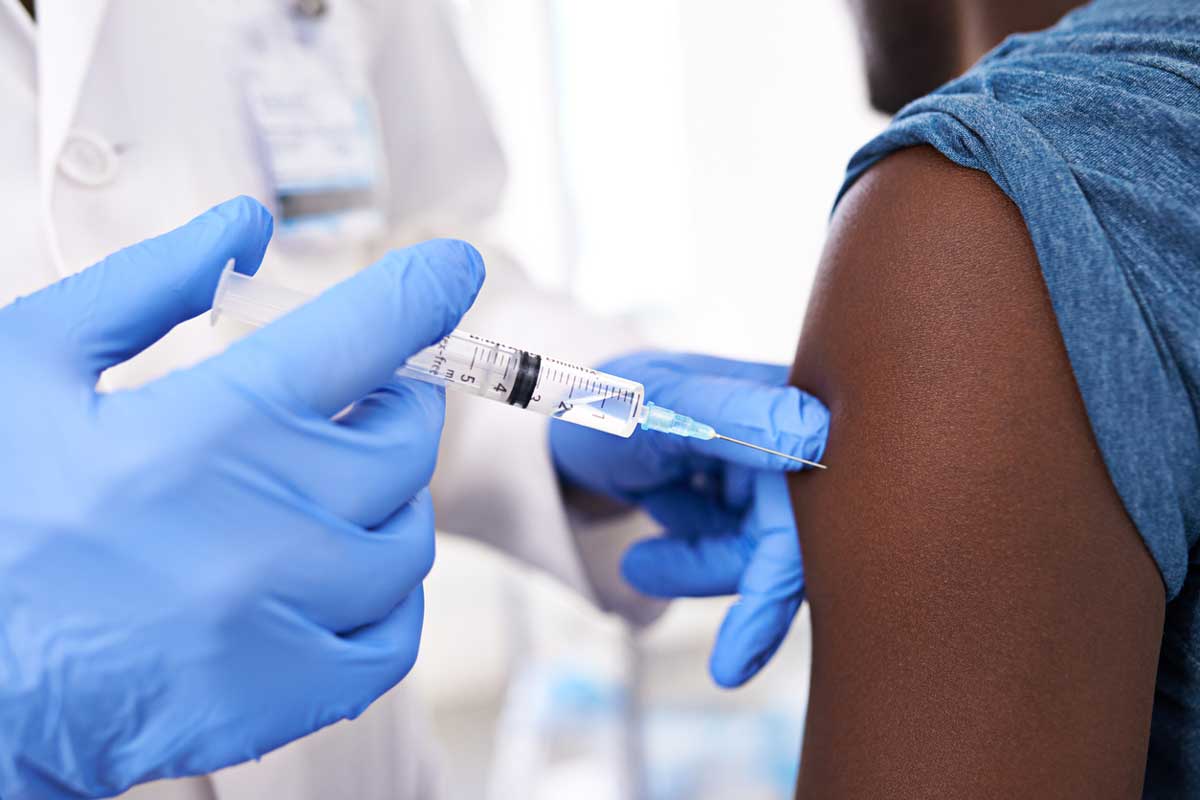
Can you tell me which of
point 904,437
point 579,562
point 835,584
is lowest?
point 579,562

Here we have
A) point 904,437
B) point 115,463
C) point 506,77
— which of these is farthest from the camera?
point 506,77

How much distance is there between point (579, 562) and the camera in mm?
1178

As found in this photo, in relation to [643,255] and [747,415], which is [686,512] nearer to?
[747,415]

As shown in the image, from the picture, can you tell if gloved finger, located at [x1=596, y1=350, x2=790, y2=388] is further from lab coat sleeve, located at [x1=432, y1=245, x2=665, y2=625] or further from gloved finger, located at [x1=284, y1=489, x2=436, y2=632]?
gloved finger, located at [x1=284, y1=489, x2=436, y2=632]

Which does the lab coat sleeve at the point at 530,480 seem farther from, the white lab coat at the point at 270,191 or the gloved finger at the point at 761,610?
the gloved finger at the point at 761,610

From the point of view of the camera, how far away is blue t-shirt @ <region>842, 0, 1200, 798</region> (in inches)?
23.0

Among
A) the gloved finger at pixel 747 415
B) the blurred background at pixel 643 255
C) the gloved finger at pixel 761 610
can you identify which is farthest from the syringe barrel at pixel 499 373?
the blurred background at pixel 643 255

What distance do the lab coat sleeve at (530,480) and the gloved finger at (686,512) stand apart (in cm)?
13

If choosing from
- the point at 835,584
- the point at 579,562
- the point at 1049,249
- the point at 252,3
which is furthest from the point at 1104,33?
the point at 252,3

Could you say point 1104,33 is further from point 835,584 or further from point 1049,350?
point 835,584

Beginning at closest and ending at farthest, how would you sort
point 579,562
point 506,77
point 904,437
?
point 904,437 → point 579,562 → point 506,77

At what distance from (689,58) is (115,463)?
2.15 metres

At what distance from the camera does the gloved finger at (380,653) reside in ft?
2.05

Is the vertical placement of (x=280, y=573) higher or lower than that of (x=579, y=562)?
higher
